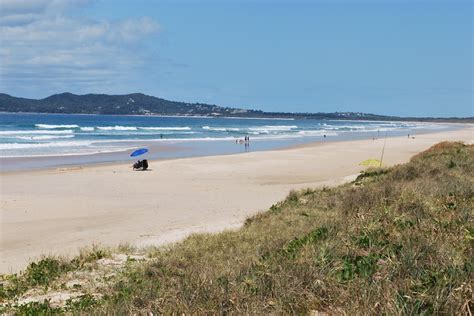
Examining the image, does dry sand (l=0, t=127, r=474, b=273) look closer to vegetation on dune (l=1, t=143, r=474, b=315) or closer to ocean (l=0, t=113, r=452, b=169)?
vegetation on dune (l=1, t=143, r=474, b=315)

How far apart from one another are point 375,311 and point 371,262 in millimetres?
1172

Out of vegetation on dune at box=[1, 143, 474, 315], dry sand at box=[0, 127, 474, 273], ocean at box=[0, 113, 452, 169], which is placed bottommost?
ocean at box=[0, 113, 452, 169]

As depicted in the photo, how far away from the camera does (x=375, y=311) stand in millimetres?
3658

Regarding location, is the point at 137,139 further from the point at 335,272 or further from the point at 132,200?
→ the point at 335,272

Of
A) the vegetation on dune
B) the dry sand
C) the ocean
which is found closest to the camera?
the vegetation on dune

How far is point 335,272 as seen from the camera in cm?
463

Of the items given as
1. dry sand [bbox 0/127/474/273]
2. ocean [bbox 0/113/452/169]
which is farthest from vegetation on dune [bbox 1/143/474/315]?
ocean [bbox 0/113/452/169]

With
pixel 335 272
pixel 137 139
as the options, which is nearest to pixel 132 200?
pixel 335 272

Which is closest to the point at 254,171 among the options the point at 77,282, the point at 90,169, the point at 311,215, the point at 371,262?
the point at 90,169

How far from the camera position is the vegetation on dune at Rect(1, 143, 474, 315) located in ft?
13.0

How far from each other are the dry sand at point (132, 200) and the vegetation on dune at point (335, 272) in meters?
3.63

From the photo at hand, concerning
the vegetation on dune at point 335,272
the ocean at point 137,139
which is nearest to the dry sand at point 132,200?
the vegetation on dune at point 335,272

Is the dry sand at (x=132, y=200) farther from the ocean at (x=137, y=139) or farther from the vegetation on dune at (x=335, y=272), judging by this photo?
the ocean at (x=137, y=139)

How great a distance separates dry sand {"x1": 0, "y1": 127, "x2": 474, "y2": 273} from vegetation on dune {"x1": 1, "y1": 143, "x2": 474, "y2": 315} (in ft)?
11.9
